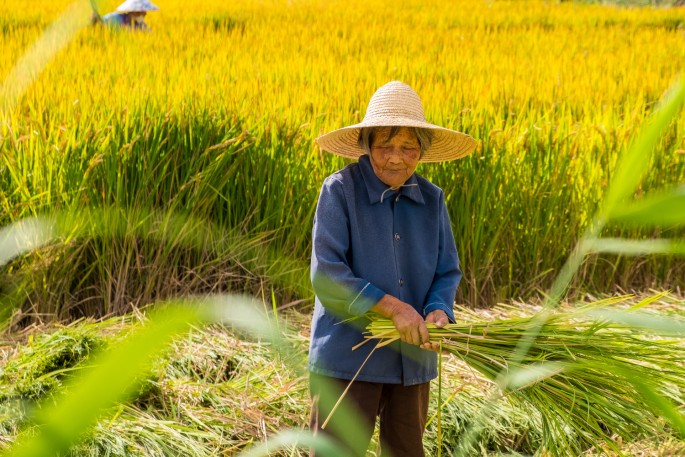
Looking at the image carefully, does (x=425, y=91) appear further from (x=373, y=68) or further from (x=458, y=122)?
(x=373, y=68)

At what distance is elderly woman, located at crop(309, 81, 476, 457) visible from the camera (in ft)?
5.27

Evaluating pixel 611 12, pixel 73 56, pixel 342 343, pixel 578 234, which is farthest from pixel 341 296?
pixel 611 12

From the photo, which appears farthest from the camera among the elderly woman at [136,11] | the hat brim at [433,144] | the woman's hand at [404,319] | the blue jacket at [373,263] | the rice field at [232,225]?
the elderly woman at [136,11]

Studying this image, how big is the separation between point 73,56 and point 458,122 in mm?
2388

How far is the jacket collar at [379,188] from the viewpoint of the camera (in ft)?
5.38

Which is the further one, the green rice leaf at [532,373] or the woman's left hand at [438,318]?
the woman's left hand at [438,318]

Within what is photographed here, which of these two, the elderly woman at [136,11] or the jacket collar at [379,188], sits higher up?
the jacket collar at [379,188]

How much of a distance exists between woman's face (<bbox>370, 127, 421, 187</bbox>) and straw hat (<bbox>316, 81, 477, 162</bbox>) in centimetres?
4

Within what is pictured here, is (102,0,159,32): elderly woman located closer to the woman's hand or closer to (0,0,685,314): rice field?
(0,0,685,314): rice field

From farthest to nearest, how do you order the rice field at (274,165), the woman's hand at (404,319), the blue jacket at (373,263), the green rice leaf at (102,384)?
the rice field at (274,165) → the blue jacket at (373,263) → the woman's hand at (404,319) → the green rice leaf at (102,384)

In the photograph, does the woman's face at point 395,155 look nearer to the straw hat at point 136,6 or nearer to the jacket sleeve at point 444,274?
the jacket sleeve at point 444,274

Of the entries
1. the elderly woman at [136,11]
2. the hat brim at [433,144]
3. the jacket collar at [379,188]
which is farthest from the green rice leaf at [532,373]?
the elderly woman at [136,11]

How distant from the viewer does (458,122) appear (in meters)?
3.34

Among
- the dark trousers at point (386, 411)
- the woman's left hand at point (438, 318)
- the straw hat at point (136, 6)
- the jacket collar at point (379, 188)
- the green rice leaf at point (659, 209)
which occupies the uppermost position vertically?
the green rice leaf at point (659, 209)
